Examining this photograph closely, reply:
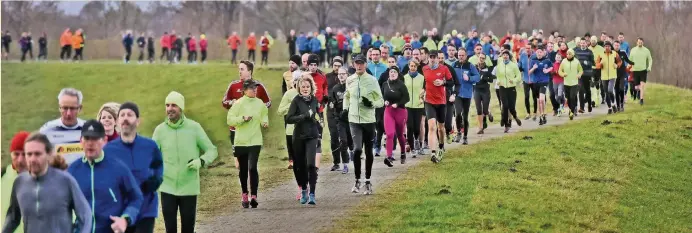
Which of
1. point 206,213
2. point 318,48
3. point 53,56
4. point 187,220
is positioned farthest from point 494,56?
point 53,56

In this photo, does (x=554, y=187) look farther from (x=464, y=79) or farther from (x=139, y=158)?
(x=139, y=158)

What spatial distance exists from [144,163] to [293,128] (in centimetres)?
688

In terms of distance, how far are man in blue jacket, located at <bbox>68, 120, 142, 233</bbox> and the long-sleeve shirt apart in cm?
45

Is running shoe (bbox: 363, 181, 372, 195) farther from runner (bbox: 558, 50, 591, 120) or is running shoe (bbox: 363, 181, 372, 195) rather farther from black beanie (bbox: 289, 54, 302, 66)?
runner (bbox: 558, 50, 591, 120)

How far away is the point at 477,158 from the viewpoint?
22328mm

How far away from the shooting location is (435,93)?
2103 centimetres

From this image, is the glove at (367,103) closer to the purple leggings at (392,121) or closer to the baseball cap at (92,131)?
the purple leggings at (392,121)

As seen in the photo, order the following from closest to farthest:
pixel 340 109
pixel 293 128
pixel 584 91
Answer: pixel 293 128, pixel 340 109, pixel 584 91

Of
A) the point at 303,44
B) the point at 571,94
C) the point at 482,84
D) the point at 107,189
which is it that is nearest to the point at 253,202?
the point at 107,189

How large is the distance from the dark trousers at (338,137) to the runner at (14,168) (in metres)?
9.75

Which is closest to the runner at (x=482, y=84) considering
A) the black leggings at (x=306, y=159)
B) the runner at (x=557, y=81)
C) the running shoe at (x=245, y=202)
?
the runner at (x=557, y=81)

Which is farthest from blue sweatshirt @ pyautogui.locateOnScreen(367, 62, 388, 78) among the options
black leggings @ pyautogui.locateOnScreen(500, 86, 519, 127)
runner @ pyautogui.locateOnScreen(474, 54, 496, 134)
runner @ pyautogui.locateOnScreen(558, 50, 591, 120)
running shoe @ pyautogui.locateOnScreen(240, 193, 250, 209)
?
runner @ pyautogui.locateOnScreen(558, 50, 591, 120)

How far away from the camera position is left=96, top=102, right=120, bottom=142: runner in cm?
1129

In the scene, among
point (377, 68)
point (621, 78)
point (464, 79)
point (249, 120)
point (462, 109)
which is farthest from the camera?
point (621, 78)
